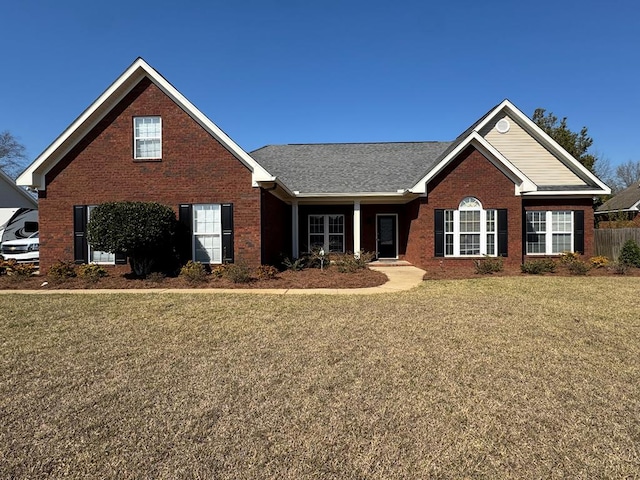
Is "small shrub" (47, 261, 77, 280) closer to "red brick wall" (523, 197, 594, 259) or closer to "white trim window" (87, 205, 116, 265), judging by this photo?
"white trim window" (87, 205, 116, 265)

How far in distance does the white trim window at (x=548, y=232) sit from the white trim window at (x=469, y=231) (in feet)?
7.20

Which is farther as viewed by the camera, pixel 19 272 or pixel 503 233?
pixel 503 233

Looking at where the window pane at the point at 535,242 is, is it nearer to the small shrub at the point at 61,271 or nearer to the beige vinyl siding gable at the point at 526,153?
the beige vinyl siding gable at the point at 526,153

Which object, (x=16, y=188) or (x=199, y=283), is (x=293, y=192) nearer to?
(x=199, y=283)

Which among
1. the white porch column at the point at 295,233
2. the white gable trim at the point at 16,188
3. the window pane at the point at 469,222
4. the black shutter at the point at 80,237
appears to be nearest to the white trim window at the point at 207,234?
the black shutter at the point at 80,237

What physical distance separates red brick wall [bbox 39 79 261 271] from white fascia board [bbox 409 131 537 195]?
245 inches

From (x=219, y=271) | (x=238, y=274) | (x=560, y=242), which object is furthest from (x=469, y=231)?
(x=219, y=271)

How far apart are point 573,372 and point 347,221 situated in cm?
1400

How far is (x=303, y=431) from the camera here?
3.13m

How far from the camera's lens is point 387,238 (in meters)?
18.0

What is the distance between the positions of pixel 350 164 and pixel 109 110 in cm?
1108

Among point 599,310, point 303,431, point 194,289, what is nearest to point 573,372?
point 303,431

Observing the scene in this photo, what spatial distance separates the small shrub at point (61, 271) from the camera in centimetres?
1149

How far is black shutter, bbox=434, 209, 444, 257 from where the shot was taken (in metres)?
14.1
